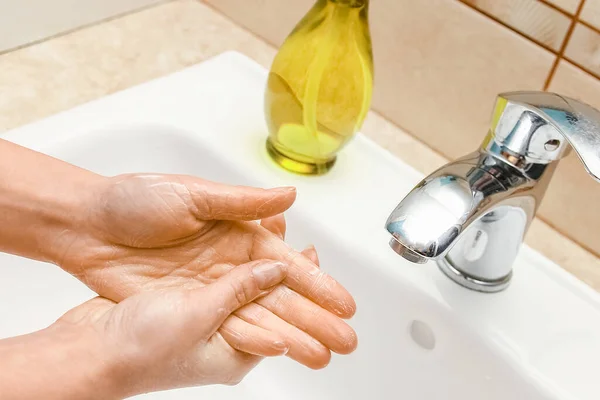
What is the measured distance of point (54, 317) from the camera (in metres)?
0.63

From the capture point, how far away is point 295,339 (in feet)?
1.61

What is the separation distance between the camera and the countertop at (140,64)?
2.15 feet

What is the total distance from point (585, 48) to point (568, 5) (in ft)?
0.12

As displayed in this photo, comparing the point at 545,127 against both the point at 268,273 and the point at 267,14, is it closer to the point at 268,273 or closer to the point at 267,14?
the point at 268,273

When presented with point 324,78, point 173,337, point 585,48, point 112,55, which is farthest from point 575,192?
point 112,55

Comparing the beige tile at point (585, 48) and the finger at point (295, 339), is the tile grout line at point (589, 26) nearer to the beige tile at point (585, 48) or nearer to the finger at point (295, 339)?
the beige tile at point (585, 48)

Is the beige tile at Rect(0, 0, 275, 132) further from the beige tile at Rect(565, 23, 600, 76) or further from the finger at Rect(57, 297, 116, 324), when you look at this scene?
the beige tile at Rect(565, 23, 600, 76)

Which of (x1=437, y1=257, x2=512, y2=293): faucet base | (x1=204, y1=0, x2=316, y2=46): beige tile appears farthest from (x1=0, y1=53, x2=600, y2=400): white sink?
(x1=204, y1=0, x2=316, y2=46): beige tile

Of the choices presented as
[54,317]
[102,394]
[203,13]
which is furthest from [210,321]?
[203,13]

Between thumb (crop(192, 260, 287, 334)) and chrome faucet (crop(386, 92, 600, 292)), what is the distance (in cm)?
9

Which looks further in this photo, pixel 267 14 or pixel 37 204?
pixel 267 14

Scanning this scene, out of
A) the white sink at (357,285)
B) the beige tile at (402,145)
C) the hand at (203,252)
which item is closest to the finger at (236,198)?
the hand at (203,252)

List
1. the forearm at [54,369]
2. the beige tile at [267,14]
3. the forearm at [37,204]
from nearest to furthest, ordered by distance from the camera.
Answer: the forearm at [54,369], the forearm at [37,204], the beige tile at [267,14]

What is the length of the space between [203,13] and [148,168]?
0.81 ft
